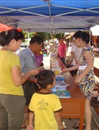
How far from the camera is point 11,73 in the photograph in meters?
1.46

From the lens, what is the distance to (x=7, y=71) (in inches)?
57.6

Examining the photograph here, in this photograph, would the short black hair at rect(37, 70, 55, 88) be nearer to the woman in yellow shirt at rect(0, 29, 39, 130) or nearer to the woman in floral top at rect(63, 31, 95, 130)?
the woman in yellow shirt at rect(0, 29, 39, 130)

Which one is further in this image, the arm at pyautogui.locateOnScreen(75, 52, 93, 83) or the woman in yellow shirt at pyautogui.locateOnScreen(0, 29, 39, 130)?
the arm at pyautogui.locateOnScreen(75, 52, 93, 83)

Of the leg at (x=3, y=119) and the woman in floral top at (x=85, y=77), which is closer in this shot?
the leg at (x=3, y=119)

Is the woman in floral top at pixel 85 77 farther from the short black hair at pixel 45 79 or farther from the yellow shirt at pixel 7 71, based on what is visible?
the yellow shirt at pixel 7 71

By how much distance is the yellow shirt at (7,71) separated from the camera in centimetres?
143

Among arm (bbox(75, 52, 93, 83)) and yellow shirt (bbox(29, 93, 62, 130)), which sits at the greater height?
arm (bbox(75, 52, 93, 83))

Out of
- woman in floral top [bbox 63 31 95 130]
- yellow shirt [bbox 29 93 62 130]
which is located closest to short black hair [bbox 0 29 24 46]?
yellow shirt [bbox 29 93 62 130]

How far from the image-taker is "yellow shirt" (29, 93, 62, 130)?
1325mm

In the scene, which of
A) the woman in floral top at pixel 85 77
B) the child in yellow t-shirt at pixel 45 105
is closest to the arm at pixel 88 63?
the woman in floral top at pixel 85 77

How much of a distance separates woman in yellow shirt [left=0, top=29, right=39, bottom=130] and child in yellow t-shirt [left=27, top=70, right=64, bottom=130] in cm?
25

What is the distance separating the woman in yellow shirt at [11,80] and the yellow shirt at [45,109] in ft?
0.84

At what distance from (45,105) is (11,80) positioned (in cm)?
44

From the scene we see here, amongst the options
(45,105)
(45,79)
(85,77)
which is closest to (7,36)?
(45,79)
